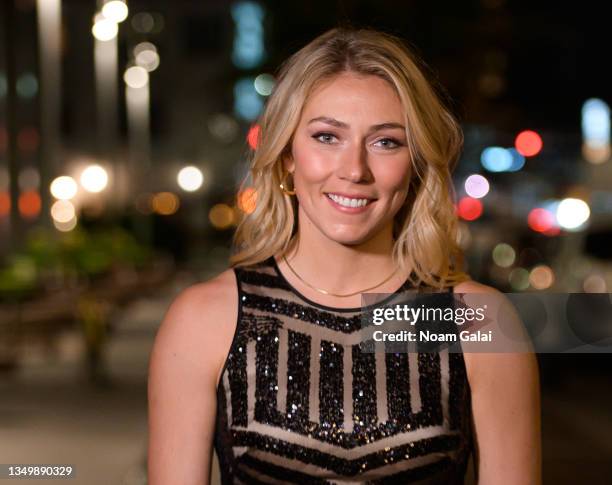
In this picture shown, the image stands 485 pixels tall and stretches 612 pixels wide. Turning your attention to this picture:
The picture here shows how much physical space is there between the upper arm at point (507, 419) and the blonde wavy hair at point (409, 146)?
31 centimetres

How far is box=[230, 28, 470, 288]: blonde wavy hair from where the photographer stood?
304 centimetres

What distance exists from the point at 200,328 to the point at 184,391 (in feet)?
0.53

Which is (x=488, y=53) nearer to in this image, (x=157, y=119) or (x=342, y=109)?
(x=342, y=109)

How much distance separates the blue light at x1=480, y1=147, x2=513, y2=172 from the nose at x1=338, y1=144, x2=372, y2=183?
31322mm

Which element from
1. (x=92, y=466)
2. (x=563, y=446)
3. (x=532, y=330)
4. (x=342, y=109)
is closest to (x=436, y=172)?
(x=342, y=109)

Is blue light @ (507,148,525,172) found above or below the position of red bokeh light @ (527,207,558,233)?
above

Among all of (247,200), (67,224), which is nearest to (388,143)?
(247,200)

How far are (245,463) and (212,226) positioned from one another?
64.3 m

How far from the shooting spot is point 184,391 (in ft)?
9.59

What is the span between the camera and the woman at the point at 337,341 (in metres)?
2.92

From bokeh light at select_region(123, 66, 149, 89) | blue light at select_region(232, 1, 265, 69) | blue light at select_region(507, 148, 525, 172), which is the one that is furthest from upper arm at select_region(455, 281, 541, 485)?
blue light at select_region(232, 1, 265, 69)

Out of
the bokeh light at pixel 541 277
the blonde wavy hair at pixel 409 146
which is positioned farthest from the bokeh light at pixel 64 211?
the blonde wavy hair at pixel 409 146

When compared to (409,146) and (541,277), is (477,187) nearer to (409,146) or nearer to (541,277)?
(541,277)

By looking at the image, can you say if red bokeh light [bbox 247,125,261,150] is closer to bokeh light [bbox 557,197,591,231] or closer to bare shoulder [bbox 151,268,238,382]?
bare shoulder [bbox 151,268,238,382]
